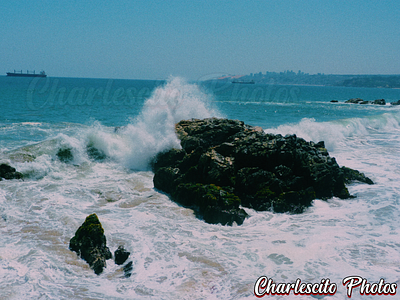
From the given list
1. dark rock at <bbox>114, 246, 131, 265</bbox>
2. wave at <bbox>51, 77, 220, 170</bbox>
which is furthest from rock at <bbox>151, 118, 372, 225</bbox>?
dark rock at <bbox>114, 246, 131, 265</bbox>

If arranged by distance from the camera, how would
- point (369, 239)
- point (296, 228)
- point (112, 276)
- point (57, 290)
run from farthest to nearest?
point (296, 228) < point (369, 239) < point (112, 276) < point (57, 290)

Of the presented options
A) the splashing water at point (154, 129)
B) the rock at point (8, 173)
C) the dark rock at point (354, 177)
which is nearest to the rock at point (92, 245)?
the rock at point (8, 173)

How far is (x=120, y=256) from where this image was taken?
619 centimetres

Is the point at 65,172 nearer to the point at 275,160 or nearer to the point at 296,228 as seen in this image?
the point at 275,160

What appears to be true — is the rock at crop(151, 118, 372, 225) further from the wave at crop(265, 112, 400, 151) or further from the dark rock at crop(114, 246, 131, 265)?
the wave at crop(265, 112, 400, 151)

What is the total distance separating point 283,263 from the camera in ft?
20.3

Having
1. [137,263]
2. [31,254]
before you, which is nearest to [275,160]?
[137,263]

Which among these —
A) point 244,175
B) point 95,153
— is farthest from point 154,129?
point 244,175

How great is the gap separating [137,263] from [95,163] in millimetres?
7887

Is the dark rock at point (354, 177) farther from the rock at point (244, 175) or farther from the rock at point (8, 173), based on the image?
the rock at point (8, 173)

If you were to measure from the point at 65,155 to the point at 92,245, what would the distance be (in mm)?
7838

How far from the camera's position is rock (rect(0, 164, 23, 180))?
1034 cm

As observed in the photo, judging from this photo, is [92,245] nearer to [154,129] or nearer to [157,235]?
[157,235]

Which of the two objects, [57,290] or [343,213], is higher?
[343,213]
